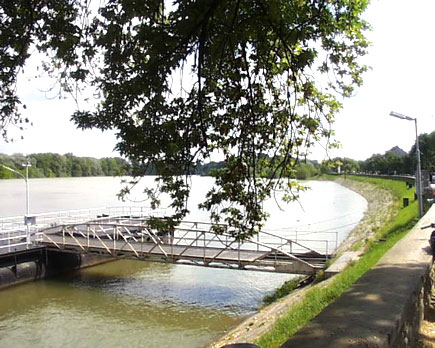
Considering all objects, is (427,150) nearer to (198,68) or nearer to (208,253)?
(208,253)

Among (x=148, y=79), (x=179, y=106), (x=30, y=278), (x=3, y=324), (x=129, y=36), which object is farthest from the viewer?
(x=30, y=278)

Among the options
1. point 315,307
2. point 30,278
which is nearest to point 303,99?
point 315,307

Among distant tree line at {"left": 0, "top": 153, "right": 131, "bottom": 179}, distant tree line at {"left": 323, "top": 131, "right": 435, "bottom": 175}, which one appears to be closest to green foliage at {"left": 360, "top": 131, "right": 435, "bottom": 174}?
distant tree line at {"left": 323, "top": 131, "right": 435, "bottom": 175}

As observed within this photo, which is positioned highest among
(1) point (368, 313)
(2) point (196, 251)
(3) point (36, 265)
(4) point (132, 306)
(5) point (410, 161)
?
(5) point (410, 161)

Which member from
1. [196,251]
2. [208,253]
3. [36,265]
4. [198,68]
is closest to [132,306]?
[196,251]

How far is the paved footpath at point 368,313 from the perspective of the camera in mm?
3344

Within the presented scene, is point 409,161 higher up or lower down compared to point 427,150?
lower down

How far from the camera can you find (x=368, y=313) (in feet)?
12.7

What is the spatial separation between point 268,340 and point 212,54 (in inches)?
211

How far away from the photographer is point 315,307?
29.2 feet

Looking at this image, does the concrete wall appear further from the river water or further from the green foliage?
the green foliage

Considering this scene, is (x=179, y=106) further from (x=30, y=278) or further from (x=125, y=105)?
(x=30, y=278)

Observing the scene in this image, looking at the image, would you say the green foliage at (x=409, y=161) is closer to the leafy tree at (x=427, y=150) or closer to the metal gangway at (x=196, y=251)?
the leafy tree at (x=427, y=150)

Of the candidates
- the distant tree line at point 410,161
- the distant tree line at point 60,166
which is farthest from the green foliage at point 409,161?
the distant tree line at point 60,166
